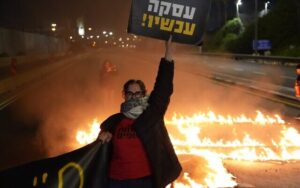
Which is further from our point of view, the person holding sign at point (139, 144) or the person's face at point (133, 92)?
the person's face at point (133, 92)

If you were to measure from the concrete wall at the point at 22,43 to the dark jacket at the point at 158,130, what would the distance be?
4012cm

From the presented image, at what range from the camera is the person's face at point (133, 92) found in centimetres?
374

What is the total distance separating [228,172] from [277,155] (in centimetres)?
159

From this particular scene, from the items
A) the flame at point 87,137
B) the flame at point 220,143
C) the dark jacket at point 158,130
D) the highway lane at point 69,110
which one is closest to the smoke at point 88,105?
the highway lane at point 69,110

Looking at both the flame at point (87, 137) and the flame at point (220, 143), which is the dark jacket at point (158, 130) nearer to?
the flame at point (220, 143)

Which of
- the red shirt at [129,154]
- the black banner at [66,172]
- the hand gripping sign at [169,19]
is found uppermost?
the hand gripping sign at [169,19]

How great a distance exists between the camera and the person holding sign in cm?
358

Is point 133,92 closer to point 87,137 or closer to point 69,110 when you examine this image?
point 87,137

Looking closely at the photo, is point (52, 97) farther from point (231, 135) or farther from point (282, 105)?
point (231, 135)

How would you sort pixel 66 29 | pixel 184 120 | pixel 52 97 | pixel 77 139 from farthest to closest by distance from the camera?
pixel 66 29, pixel 52 97, pixel 184 120, pixel 77 139

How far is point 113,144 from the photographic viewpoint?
12.0ft

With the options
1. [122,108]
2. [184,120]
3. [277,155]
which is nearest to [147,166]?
[122,108]

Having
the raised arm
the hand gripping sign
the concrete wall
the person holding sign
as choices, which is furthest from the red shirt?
the concrete wall

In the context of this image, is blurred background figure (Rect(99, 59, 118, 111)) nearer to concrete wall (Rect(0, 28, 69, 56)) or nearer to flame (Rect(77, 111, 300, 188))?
flame (Rect(77, 111, 300, 188))
